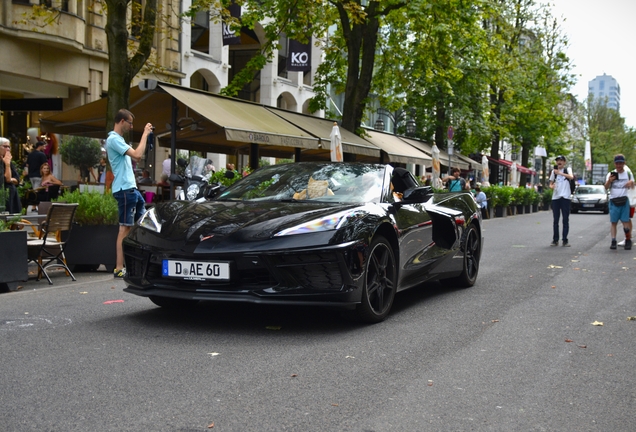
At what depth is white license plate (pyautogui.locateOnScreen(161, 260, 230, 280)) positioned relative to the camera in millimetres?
5590

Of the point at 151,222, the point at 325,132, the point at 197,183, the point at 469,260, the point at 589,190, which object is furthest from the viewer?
the point at 589,190

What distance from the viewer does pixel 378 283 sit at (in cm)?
629

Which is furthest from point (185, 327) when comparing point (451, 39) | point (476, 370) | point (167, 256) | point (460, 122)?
point (460, 122)

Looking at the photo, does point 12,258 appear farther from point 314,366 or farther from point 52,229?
point 314,366

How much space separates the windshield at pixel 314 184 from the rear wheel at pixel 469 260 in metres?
1.91

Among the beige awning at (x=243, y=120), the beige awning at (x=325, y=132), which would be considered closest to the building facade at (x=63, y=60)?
the beige awning at (x=243, y=120)

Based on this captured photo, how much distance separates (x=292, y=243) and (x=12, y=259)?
399 cm

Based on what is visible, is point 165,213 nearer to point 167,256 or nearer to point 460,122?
point 167,256

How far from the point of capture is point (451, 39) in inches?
951

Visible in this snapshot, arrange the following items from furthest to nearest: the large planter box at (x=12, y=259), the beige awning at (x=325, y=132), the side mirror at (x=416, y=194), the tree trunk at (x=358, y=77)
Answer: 1. the tree trunk at (x=358, y=77)
2. the beige awning at (x=325, y=132)
3. the large planter box at (x=12, y=259)
4. the side mirror at (x=416, y=194)

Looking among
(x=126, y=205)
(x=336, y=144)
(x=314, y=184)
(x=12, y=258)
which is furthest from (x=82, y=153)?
(x=314, y=184)

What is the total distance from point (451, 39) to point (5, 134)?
45.8 ft

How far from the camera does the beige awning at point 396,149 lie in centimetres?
2450

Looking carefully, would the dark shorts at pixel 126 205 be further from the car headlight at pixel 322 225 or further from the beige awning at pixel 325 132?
the beige awning at pixel 325 132
